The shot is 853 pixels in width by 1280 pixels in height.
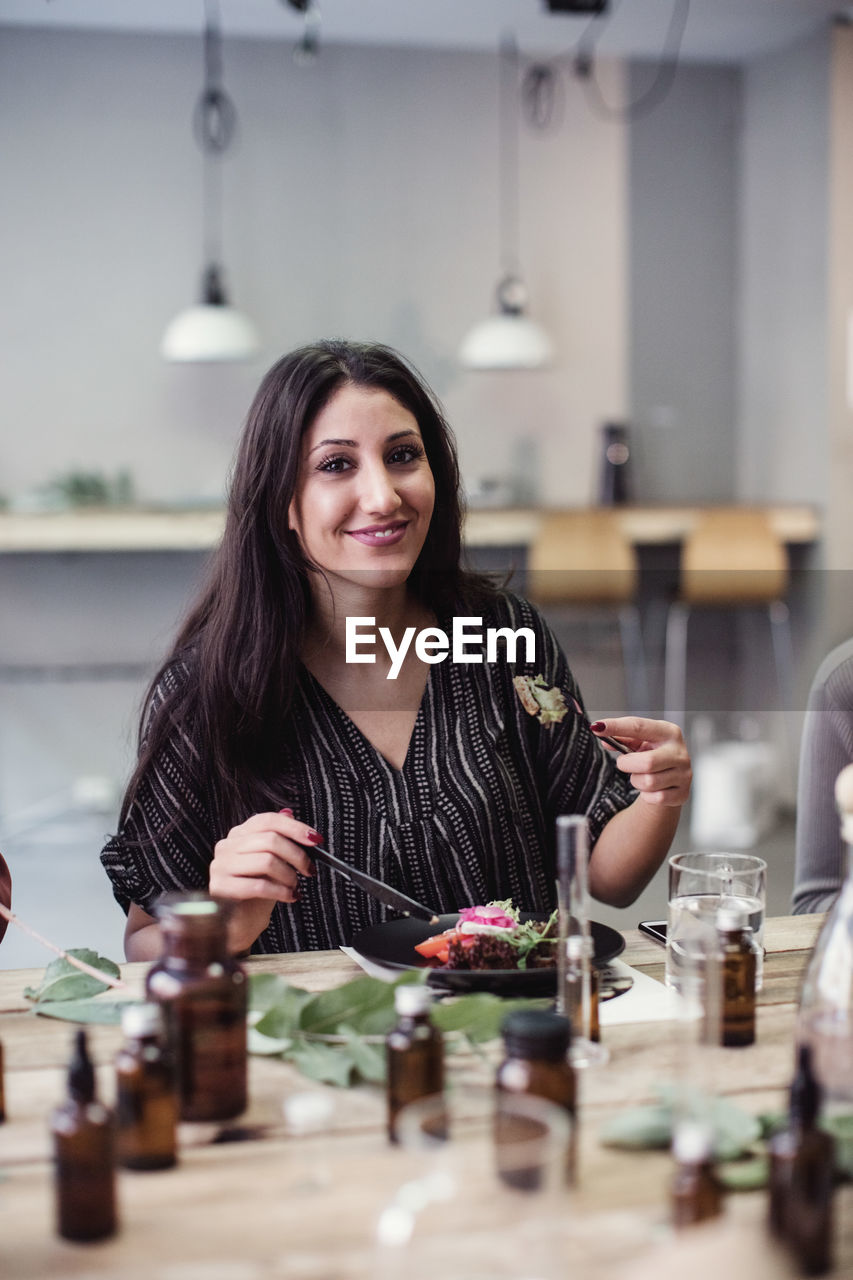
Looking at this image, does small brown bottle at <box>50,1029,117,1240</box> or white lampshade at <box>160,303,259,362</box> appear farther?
white lampshade at <box>160,303,259,362</box>

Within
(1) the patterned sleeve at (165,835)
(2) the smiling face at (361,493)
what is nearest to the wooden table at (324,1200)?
(1) the patterned sleeve at (165,835)

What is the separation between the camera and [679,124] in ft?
18.5

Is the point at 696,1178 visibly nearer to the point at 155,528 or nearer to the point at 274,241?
the point at 155,528

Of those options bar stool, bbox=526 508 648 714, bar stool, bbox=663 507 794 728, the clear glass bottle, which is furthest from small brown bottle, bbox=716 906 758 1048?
bar stool, bbox=663 507 794 728

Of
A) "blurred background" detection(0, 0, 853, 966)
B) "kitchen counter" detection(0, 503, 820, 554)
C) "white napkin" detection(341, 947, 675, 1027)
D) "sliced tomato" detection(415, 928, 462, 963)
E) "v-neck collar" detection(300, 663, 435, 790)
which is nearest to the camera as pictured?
"white napkin" detection(341, 947, 675, 1027)

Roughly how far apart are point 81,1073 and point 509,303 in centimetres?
494

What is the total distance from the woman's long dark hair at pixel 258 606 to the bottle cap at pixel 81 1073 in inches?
31.6

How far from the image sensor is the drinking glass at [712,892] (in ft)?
4.06

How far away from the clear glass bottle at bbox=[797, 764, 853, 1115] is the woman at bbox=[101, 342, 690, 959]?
0.55 m

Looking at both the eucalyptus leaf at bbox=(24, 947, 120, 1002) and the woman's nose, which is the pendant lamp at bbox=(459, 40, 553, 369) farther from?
the eucalyptus leaf at bbox=(24, 947, 120, 1002)

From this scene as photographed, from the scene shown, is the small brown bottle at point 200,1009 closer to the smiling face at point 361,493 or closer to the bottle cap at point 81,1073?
the bottle cap at point 81,1073

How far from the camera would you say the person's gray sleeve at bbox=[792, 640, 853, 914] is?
5.33ft

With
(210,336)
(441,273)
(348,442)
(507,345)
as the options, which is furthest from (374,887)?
(441,273)

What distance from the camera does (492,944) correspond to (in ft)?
3.96
